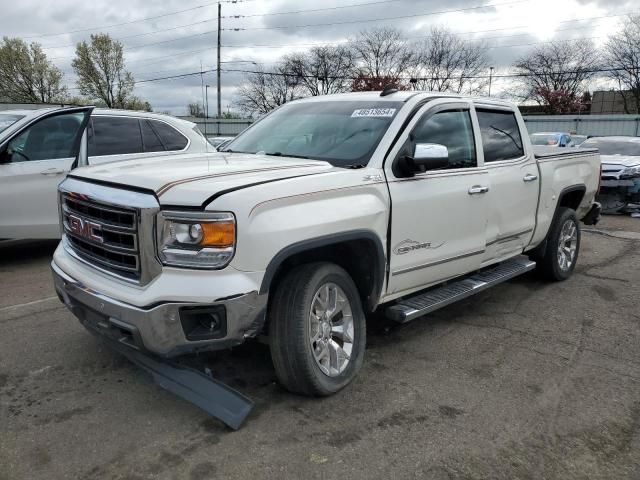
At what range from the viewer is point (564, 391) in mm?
3691

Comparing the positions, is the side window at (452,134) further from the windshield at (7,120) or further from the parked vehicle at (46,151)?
the windshield at (7,120)

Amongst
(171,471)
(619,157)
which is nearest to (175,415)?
(171,471)

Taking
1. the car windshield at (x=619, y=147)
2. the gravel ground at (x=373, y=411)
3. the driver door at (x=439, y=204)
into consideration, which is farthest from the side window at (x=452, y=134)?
the car windshield at (x=619, y=147)

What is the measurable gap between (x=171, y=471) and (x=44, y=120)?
5.35 metres

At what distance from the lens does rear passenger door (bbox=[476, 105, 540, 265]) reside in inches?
188

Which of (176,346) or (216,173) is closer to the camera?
(176,346)

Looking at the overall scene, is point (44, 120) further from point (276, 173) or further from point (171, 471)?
point (171, 471)

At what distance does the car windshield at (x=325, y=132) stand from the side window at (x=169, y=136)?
123 inches

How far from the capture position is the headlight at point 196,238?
9.30 ft

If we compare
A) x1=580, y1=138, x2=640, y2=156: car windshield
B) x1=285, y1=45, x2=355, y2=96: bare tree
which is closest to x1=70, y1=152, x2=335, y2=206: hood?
x1=580, y1=138, x2=640, y2=156: car windshield

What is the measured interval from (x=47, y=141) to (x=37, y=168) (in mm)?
394

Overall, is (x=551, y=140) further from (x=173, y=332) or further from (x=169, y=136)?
(x=173, y=332)

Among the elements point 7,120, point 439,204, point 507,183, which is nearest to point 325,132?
point 439,204

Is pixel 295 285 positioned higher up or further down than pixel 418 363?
higher up
